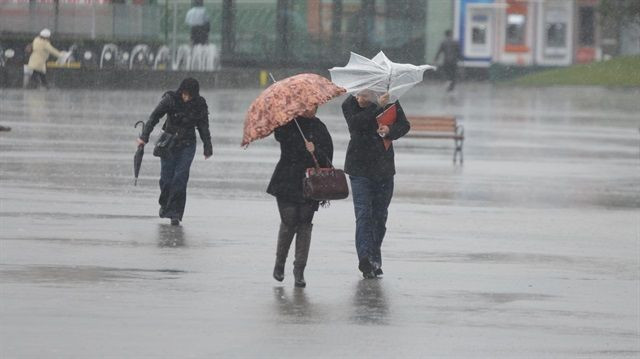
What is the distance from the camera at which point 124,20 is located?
5156 centimetres

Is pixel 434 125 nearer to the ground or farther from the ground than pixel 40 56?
nearer to the ground

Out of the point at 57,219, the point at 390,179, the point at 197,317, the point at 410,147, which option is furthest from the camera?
the point at 410,147

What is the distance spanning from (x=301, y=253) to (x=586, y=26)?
5912 centimetres

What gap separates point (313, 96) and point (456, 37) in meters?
53.3

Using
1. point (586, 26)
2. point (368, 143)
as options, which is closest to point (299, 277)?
point (368, 143)

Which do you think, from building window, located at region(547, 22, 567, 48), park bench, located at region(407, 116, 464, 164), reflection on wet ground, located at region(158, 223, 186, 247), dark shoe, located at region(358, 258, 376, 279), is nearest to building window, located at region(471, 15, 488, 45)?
building window, located at region(547, 22, 567, 48)

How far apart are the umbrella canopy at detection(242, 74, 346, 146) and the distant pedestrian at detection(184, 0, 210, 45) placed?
1663 inches

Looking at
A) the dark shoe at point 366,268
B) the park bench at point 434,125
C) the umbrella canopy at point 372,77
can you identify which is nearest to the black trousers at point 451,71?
the park bench at point 434,125

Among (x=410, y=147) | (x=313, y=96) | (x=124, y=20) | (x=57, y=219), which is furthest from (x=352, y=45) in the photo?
(x=313, y=96)

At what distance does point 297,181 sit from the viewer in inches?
517

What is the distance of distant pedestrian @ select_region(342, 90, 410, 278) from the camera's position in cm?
1390

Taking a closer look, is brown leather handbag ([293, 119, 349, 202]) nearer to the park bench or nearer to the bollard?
the park bench

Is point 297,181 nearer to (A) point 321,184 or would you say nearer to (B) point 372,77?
(A) point 321,184

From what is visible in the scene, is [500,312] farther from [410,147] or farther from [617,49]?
[617,49]
